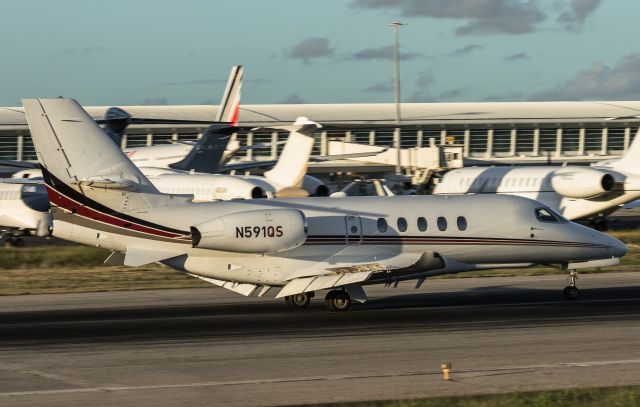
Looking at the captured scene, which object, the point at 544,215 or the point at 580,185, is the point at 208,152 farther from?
the point at 544,215

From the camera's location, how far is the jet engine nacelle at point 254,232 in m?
23.4

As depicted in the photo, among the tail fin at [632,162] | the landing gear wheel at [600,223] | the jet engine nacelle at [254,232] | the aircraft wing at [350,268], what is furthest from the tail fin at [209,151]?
the jet engine nacelle at [254,232]

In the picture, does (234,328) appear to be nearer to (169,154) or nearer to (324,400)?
(324,400)

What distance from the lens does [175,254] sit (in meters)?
24.0

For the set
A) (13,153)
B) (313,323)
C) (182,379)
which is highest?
(182,379)

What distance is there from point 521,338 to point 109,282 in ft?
→ 56.2

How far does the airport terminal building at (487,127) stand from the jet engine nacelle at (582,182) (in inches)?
2208

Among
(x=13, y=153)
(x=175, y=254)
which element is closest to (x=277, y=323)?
(x=175, y=254)

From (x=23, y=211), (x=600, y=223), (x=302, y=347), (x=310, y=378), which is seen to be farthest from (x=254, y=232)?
(x=600, y=223)

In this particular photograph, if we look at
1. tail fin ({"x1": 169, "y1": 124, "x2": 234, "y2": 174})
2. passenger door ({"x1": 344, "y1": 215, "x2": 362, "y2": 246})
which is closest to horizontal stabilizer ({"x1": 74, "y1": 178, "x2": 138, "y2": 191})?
passenger door ({"x1": 344, "y1": 215, "x2": 362, "y2": 246})

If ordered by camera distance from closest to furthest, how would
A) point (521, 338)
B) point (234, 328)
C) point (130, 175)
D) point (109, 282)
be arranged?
point (521, 338)
point (234, 328)
point (130, 175)
point (109, 282)

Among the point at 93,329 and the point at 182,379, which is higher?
the point at 182,379

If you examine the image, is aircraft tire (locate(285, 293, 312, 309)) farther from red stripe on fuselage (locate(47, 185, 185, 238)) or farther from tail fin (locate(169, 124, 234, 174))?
tail fin (locate(169, 124, 234, 174))

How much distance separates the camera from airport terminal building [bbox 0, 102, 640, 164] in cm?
11188
